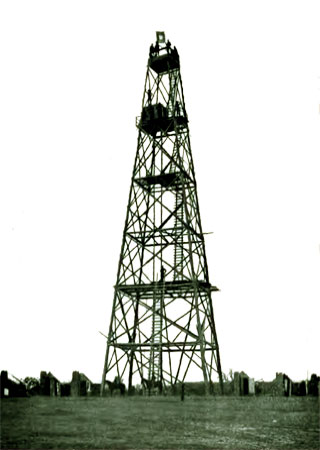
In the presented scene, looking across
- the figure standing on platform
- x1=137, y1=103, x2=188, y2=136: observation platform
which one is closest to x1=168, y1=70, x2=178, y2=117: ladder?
x1=137, y1=103, x2=188, y2=136: observation platform

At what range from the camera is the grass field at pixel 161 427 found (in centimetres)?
755

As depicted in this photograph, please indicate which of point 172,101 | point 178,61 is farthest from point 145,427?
point 178,61

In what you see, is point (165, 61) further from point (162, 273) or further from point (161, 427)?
point (161, 427)

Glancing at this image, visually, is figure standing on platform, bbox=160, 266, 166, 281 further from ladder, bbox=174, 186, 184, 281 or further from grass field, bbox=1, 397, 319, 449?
grass field, bbox=1, 397, 319, 449

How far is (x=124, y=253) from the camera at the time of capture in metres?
23.5

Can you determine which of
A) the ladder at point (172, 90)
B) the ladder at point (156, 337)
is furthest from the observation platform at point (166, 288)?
the ladder at point (172, 90)

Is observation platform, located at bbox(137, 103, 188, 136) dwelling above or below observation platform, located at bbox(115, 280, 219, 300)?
above

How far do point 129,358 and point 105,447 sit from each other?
1603 centimetres

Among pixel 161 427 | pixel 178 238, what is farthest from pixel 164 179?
pixel 161 427

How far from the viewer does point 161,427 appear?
8891 millimetres

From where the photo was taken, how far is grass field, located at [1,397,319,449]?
7.55 metres

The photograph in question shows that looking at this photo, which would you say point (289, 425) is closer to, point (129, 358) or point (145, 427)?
point (145, 427)

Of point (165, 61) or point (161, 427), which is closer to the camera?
point (161, 427)

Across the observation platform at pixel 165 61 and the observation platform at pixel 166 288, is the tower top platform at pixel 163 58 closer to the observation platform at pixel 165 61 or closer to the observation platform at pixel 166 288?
the observation platform at pixel 165 61
